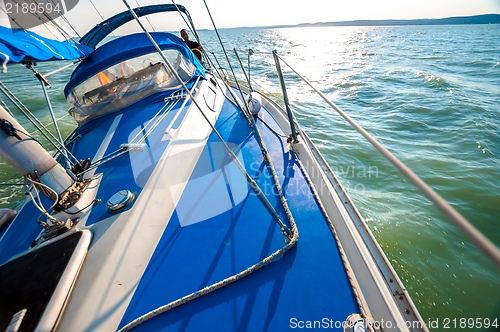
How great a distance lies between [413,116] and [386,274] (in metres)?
Answer: 5.82

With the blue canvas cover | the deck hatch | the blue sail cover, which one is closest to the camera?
the deck hatch

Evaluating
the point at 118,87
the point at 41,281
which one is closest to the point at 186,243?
the point at 41,281

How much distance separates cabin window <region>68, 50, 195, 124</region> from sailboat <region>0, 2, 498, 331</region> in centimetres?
75

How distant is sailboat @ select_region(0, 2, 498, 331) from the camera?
3.56 feet

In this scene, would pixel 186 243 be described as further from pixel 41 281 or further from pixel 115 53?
pixel 115 53

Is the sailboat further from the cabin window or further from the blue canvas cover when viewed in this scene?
the cabin window

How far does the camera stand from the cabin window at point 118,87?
3.12 m

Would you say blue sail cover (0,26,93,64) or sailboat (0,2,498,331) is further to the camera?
blue sail cover (0,26,93,64)

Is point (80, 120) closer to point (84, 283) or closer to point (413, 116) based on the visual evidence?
point (84, 283)

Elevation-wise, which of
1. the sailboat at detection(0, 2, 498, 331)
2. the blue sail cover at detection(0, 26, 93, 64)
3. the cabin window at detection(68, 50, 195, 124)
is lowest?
the sailboat at detection(0, 2, 498, 331)

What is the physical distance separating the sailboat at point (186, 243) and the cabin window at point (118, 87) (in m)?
0.75

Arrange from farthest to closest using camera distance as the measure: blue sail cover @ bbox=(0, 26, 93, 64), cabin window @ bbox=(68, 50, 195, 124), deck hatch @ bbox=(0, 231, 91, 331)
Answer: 1. cabin window @ bbox=(68, 50, 195, 124)
2. blue sail cover @ bbox=(0, 26, 93, 64)
3. deck hatch @ bbox=(0, 231, 91, 331)

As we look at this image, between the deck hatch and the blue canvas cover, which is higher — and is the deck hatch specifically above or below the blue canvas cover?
below

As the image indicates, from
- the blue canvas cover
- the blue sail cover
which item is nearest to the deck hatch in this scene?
the blue sail cover
